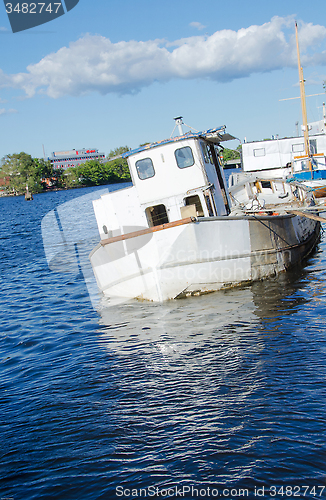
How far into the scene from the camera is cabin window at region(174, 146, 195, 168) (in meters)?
13.1

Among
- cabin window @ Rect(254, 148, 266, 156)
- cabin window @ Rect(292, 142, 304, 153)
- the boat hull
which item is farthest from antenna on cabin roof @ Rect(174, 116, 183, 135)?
cabin window @ Rect(292, 142, 304, 153)

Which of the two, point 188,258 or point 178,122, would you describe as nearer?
point 188,258

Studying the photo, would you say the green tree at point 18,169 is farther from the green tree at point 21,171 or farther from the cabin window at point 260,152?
the cabin window at point 260,152

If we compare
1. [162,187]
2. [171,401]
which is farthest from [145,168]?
[171,401]

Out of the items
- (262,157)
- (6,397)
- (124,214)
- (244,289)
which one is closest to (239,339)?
(244,289)

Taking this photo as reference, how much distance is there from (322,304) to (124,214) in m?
6.68

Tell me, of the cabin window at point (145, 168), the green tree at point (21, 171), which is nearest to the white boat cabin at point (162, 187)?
the cabin window at point (145, 168)

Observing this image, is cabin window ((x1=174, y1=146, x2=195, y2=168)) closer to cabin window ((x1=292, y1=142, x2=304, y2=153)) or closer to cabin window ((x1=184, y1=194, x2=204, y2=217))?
cabin window ((x1=184, y1=194, x2=204, y2=217))

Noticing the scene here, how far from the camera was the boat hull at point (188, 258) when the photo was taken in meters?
11.3

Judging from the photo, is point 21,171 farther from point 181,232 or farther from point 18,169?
→ point 181,232

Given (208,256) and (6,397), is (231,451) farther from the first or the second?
(208,256)

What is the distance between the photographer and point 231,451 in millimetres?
4980

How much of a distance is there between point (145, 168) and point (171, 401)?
867 cm

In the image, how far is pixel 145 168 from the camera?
13273 millimetres
